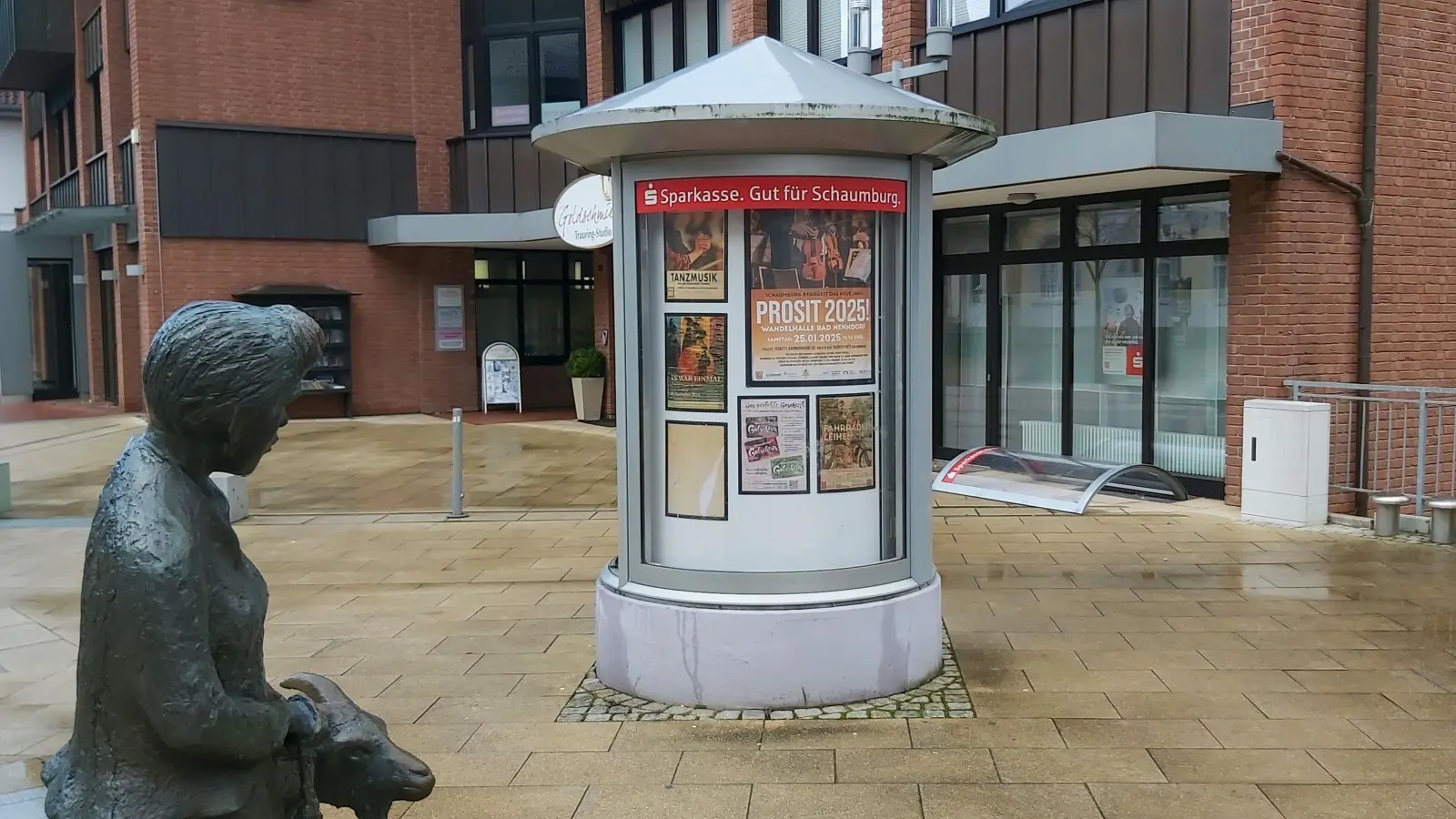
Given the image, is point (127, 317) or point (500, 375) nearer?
point (500, 375)

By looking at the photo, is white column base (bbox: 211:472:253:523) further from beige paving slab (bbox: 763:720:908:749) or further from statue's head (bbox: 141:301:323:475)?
statue's head (bbox: 141:301:323:475)

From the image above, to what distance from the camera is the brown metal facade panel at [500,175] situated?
21.4m

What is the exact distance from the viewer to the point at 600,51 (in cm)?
2019

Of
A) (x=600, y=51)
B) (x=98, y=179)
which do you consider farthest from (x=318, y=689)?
(x=98, y=179)

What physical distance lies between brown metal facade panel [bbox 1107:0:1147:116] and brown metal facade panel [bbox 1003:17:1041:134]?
89cm

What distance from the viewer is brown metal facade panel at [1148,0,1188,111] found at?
10.9 m

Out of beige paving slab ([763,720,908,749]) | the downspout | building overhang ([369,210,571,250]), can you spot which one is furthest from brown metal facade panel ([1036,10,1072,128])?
building overhang ([369,210,571,250])

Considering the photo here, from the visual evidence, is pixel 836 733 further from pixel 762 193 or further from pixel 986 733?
pixel 762 193

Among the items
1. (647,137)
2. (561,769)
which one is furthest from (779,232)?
(561,769)

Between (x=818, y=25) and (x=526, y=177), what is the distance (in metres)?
7.04

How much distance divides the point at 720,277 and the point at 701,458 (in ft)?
2.82

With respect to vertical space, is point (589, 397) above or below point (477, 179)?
below

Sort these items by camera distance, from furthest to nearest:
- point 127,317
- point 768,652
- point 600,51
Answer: point 127,317 → point 600,51 → point 768,652

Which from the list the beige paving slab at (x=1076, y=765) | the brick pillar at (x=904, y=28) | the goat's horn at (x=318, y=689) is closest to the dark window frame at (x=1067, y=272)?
the brick pillar at (x=904, y=28)
